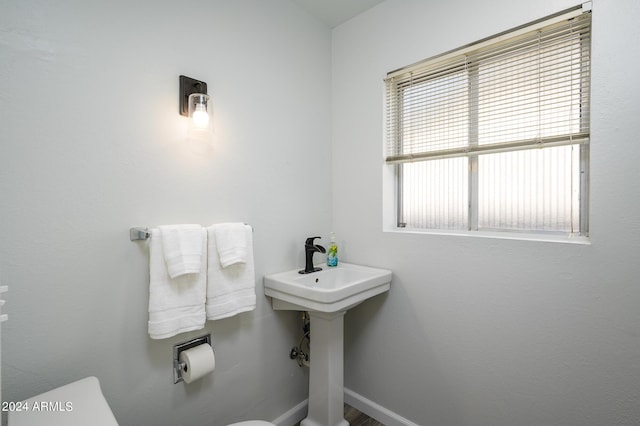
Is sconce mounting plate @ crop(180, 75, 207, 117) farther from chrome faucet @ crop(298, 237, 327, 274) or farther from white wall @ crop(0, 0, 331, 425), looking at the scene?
chrome faucet @ crop(298, 237, 327, 274)

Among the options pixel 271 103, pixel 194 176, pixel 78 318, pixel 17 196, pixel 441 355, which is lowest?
pixel 441 355

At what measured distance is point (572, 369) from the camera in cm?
→ 125

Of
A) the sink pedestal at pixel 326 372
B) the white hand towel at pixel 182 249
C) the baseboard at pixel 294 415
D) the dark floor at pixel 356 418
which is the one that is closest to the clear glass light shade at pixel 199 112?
the white hand towel at pixel 182 249

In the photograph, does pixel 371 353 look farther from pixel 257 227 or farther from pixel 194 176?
pixel 194 176

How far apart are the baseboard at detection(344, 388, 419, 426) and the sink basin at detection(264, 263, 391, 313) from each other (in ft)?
2.52

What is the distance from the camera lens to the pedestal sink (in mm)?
1569

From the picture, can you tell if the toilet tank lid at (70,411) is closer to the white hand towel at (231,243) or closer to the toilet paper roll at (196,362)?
the toilet paper roll at (196,362)

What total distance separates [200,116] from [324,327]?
124cm

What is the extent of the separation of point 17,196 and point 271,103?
119 centimetres

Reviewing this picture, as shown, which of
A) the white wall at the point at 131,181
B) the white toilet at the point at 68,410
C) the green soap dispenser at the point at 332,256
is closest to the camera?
the white toilet at the point at 68,410

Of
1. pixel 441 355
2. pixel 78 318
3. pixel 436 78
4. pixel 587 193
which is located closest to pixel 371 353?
pixel 441 355

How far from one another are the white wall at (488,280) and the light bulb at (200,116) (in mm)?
984

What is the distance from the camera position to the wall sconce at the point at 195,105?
4.33 ft

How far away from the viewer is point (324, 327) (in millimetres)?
1661
